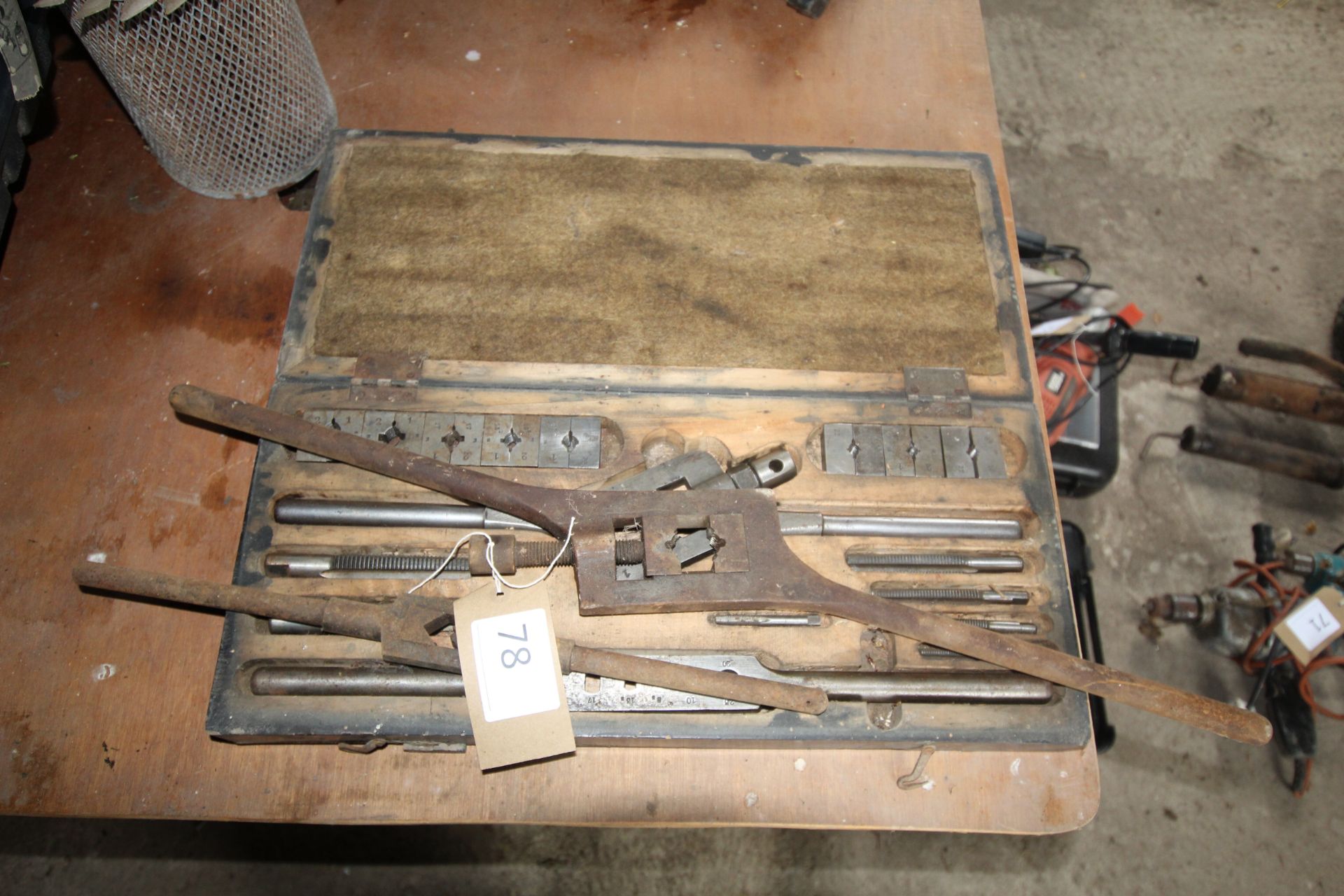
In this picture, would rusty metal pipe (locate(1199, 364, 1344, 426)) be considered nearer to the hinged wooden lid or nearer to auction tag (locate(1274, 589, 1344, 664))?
auction tag (locate(1274, 589, 1344, 664))

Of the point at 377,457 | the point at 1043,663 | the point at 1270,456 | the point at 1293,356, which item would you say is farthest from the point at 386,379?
the point at 1293,356

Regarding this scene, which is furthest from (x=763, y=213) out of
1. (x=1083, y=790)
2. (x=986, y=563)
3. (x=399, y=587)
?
(x=1083, y=790)

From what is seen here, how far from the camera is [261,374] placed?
1341 mm

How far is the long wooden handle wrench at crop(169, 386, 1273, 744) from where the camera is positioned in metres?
1.02

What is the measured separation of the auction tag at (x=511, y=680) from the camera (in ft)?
3.19

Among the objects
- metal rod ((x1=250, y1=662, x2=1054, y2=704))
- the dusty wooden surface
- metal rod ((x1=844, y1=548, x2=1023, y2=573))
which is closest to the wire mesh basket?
the dusty wooden surface

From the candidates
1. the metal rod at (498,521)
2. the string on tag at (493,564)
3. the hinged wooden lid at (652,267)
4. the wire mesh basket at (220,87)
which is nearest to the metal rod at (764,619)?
the metal rod at (498,521)

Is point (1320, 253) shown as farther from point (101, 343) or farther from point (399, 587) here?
point (101, 343)

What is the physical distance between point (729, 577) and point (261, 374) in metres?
0.84

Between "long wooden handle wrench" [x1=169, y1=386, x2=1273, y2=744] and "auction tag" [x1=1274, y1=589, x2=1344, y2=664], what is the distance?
1.00m

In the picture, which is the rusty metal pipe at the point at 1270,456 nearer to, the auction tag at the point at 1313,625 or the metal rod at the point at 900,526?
the auction tag at the point at 1313,625

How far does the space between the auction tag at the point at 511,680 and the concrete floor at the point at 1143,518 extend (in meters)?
0.92

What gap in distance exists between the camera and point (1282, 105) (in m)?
2.65

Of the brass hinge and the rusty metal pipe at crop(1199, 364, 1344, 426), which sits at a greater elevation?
the brass hinge
